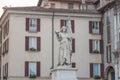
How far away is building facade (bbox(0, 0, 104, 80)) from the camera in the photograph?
54.7 m

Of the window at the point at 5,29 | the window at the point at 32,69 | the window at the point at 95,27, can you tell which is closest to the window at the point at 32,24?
the window at the point at 5,29

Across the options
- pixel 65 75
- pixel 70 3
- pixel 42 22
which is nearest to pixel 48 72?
pixel 42 22

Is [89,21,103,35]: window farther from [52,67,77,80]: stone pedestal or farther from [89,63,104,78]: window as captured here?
[52,67,77,80]: stone pedestal

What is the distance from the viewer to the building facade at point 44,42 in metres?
54.7

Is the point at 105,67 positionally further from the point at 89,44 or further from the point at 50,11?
the point at 50,11

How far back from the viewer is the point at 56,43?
184ft

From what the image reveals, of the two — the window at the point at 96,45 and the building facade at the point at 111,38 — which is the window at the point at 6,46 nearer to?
the window at the point at 96,45

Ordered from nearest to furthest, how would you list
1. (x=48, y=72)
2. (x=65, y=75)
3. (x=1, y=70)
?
(x=65, y=75)
(x=48, y=72)
(x=1, y=70)

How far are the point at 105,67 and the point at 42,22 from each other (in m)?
9.48

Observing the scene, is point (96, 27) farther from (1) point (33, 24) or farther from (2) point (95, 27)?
(1) point (33, 24)

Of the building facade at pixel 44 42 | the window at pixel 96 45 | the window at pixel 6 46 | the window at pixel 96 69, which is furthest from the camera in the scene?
the window at pixel 96 45

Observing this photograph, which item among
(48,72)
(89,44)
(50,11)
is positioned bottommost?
(48,72)

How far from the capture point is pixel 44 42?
2194 inches

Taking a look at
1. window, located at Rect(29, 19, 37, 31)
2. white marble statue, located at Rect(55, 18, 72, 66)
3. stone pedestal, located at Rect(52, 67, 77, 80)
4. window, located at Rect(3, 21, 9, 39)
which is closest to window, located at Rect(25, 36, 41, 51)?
window, located at Rect(29, 19, 37, 31)
